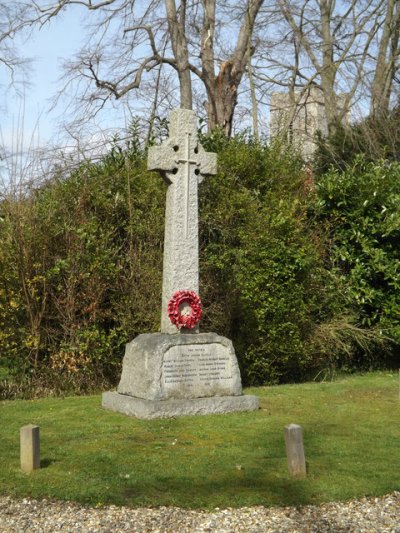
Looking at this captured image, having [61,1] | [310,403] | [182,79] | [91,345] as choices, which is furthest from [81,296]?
[61,1]

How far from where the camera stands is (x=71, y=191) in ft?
40.6

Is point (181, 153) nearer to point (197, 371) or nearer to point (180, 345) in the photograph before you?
point (180, 345)

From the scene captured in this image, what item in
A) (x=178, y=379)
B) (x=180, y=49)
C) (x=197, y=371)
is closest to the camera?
(x=178, y=379)

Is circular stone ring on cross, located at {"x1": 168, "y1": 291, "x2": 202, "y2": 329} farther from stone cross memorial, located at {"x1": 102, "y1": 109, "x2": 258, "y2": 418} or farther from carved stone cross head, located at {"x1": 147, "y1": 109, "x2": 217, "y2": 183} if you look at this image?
carved stone cross head, located at {"x1": 147, "y1": 109, "x2": 217, "y2": 183}

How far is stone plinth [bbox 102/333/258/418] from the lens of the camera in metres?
8.88

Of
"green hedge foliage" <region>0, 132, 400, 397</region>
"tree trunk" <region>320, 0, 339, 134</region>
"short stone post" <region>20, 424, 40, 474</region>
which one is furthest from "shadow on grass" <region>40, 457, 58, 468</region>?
"tree trunk" <region>320, 0, 339, 134</region>

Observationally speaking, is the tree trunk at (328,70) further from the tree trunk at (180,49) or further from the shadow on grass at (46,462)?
the shadow on grass at (46,462)

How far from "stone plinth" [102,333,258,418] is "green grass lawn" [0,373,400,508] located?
207mm

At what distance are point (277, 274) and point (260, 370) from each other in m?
1.68

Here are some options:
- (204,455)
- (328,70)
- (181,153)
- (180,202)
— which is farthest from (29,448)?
(328,70)

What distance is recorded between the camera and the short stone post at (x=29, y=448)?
6.42 metres

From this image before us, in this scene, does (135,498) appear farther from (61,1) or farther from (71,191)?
(61,1)

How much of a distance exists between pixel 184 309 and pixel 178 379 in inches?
35.0

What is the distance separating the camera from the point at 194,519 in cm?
547
